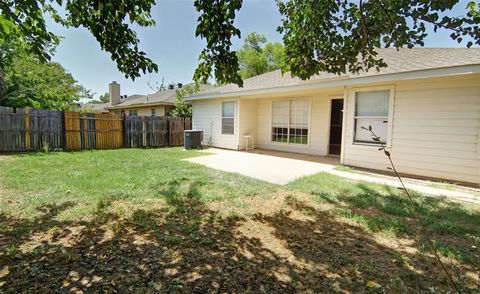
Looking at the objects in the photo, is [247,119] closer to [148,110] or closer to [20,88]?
[20,88]

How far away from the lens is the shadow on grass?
207cm

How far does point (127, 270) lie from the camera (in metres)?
2.23

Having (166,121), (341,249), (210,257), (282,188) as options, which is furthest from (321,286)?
(166,121)

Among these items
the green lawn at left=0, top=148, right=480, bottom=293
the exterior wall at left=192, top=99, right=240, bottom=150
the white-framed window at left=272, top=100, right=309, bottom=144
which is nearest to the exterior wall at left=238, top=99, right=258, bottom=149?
the exterior wall at left=192, top=99, right=240, bottom=150

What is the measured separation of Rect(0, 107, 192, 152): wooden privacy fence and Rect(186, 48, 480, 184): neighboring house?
5.59 m

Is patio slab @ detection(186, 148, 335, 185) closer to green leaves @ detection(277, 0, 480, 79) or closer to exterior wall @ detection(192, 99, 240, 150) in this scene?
green leaves @ detection(277, 0, 480, 79)

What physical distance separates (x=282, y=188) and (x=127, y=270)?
3455 millimetres

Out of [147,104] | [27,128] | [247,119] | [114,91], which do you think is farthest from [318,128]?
[114,91]

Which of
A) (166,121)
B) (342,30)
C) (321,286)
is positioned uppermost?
(342,30)

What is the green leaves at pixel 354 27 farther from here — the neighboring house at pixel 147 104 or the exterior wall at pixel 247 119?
the neighboring house at pixel 147 104

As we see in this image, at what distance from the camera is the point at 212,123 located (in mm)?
12312

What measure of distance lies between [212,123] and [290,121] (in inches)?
160

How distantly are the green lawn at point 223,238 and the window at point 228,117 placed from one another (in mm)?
6512

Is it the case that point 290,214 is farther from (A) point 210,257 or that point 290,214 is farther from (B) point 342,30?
(B) point 342,30
